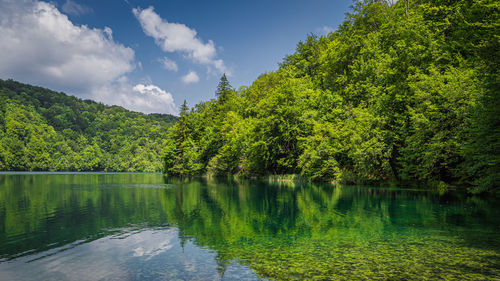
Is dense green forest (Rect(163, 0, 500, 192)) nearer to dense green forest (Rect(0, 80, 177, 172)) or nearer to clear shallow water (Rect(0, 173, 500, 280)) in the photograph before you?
clear shallow water (Rect(0, 173, 500, 280))

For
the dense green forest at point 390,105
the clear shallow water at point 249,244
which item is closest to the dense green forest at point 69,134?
the dense green forest at point 390,105

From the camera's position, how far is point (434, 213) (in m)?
15.6

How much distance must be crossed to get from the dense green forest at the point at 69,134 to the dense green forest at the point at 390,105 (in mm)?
93352

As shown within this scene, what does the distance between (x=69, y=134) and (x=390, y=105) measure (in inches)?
6122

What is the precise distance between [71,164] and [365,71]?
135m

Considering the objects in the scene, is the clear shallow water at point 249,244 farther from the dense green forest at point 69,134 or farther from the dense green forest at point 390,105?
the dense green forest at point 69,134

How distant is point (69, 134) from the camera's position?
14938cm

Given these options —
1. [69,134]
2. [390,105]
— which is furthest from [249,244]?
[69,134]

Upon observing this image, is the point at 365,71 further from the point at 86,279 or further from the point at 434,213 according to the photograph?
the point at 86,279

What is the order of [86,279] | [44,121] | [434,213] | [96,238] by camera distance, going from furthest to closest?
[44,121] → [434,213] → [96,238] → [86,279]

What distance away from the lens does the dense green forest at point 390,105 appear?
21.9m

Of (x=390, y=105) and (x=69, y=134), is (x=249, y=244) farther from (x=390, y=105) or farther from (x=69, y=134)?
(x=69, y=134)

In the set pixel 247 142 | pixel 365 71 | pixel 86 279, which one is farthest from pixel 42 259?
pixel 247 142

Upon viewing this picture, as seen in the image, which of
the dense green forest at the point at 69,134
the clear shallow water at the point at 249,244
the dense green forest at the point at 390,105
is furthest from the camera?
the dense green forest at the point at 69,134
